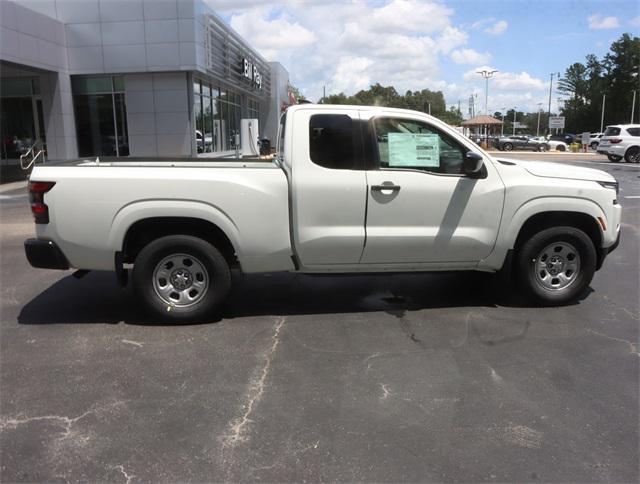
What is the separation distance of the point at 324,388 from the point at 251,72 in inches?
1077

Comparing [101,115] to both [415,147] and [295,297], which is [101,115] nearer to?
[295,297]

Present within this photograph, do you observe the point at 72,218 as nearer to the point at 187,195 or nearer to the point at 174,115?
the point at 187,195

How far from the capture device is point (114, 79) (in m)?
21.6

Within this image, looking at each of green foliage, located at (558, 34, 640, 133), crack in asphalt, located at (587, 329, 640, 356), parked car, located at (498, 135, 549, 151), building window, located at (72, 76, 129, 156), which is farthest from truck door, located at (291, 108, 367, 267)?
green foliage, located at (558, 34, 640, 133)

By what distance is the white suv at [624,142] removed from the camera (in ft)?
91.1

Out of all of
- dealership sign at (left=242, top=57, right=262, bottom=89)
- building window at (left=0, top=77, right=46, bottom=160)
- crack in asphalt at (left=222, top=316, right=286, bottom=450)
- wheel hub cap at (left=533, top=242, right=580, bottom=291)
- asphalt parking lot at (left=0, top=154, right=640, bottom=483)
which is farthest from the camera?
dealership sign at (left=242, top=57, right=262, bottom=89)

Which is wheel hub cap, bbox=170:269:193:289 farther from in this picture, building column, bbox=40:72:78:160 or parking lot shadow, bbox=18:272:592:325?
building column, bbox=40:72:78:160

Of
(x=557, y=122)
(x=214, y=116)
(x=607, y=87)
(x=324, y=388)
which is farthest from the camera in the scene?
(x=607, y=87)

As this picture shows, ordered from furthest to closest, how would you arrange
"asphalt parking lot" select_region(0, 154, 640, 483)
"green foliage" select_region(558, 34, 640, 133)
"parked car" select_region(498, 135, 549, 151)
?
"green foliage" select_region(558, 34, 640, 133) → "parked car" select_region(498, 135, 549, 151) → "asphalt parking lot" select_region(0, 154, 640, 483)

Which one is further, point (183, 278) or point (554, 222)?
point (554, 222)

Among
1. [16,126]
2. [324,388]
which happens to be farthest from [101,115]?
[324,388]

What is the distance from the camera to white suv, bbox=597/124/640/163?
2778 cm

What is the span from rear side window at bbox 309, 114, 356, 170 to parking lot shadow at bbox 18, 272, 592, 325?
4.94 feet

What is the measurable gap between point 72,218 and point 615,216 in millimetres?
5226
